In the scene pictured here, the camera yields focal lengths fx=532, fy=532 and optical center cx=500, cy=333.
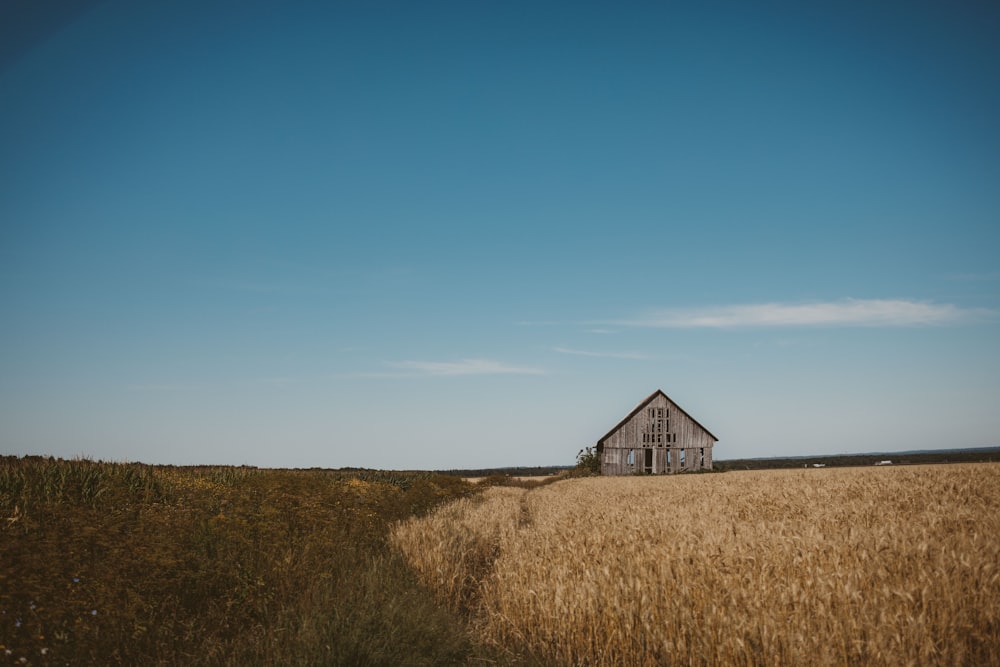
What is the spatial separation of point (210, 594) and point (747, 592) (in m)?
6.54

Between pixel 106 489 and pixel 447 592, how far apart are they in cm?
1118

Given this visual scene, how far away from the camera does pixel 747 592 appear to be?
463 centimetres

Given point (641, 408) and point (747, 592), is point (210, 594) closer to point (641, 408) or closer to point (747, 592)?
point (747, 592)

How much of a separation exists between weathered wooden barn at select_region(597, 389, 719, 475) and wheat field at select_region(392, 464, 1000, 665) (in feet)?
132

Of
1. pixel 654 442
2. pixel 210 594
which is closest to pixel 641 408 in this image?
pixel 654 442

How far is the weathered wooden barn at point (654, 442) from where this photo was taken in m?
47.9

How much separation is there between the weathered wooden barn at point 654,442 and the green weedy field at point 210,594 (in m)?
40.9

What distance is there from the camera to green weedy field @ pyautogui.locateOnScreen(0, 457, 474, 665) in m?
5.15

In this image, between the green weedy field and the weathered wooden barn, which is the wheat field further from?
the weathered wooden barn

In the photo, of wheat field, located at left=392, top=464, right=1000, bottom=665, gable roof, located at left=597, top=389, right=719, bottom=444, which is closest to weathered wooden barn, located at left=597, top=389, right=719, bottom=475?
gable roof, located at left=597, top=389, right=719, bottom=444

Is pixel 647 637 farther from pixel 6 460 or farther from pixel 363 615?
pixel 6 460

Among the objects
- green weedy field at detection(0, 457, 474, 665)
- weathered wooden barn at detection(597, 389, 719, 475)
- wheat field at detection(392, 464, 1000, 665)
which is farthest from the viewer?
weathered wooden barn at detection(597, 389, 719, 475)

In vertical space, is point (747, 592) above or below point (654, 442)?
above

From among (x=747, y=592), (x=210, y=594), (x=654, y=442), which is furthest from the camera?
(x=654, y=442)
